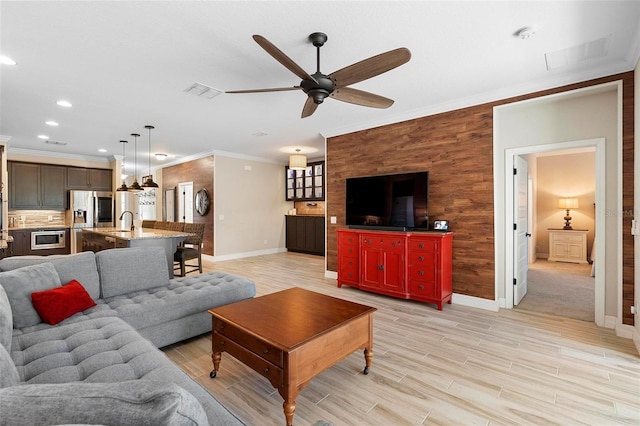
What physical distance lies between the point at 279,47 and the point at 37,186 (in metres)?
7.53

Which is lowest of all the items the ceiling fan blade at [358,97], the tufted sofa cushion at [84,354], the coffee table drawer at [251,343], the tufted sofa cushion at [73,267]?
the coffee table drawer at [251,343]

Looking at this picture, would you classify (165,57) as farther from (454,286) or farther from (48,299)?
(454,286)

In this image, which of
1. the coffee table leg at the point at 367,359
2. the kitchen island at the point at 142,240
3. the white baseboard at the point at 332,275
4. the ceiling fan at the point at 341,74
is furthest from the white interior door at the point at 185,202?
the coffee table leg at the point at 367,359

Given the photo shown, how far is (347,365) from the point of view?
2.56 metres

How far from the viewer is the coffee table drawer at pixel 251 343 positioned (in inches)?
73.5

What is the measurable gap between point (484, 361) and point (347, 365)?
1.19 m

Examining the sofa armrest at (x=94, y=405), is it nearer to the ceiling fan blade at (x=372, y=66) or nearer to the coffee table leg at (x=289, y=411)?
the coffee table leg at (x=289, y=411)

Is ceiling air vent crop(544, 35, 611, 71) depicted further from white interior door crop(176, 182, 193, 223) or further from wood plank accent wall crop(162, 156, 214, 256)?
white interior door crop(176, 182, 193, 223)

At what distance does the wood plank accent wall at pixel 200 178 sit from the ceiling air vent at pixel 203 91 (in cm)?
399

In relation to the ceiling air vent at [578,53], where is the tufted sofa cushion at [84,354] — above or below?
below

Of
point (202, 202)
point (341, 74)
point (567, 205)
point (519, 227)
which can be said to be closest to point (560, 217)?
point (567, 205)

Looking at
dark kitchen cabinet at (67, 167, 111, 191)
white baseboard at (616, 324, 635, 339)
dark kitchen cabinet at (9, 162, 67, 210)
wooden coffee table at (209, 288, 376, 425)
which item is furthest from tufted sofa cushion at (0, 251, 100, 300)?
dark kitchen cabinet at (67, 167, 111, 191)

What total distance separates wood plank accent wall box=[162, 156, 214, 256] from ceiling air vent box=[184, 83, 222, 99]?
3992 mm

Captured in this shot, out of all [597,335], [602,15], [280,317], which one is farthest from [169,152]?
[597,335]
